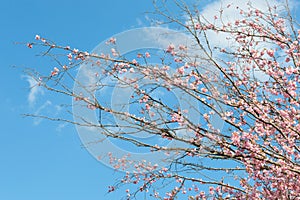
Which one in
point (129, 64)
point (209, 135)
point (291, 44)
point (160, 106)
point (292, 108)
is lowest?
point (209, 135)

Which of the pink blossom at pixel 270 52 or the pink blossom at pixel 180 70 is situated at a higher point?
the pink blossom at pixel 270 52

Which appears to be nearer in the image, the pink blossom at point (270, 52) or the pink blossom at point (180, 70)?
the pink blossom at point (180, 70)

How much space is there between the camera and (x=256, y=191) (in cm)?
476

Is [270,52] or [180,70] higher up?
[270,52]

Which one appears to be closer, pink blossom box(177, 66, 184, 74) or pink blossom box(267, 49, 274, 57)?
pink blossom box(177, 66, 184, 74)

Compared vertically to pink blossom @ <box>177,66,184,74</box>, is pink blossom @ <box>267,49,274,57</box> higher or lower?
higher

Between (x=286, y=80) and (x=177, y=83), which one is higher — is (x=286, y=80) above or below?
→ above

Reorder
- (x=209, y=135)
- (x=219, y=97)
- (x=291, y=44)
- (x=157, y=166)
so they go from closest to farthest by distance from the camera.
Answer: (x=209, y=135), (x=219, y=97), (x=291, y=44), (x=157, y=166)

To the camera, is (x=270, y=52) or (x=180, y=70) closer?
(x=180, y=70)

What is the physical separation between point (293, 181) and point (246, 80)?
1.64 meters

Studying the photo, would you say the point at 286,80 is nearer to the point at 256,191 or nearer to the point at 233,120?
the point at 233,120

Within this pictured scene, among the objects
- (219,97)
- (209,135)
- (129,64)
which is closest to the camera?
(209,135)

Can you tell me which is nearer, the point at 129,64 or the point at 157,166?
the point at 129,64

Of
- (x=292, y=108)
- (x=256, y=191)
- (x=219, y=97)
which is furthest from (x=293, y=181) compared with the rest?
(x=219, y=97)
